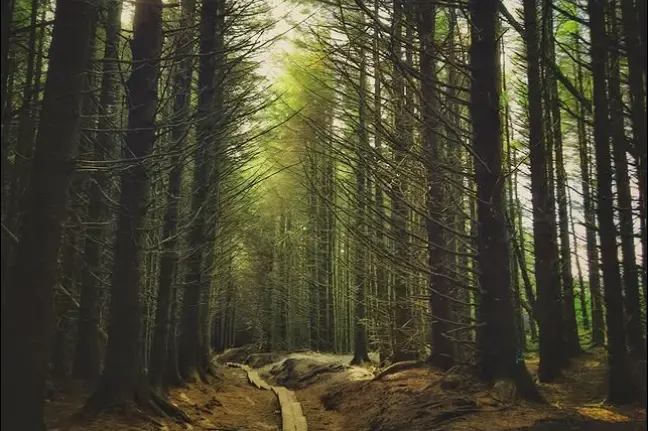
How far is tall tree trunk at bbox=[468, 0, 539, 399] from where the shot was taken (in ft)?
21.6

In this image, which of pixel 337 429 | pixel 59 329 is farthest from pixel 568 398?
pixel 59 329

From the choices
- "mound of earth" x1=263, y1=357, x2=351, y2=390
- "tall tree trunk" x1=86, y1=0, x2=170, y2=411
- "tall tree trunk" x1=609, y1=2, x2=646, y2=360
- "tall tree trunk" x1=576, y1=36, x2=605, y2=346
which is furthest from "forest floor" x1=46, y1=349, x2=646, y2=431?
"tall tree trunk" x1=576, y1=36, x2=605, y2=346

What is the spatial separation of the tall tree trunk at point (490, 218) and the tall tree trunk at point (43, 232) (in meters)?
4.40

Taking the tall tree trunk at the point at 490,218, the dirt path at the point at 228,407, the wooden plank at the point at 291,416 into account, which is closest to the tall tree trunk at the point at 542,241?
the tall tree trunk at the point at 490,218

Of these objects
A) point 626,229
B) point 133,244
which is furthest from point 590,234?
point 133,244

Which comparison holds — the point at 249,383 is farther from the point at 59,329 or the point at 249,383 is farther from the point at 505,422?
the point at 505,422

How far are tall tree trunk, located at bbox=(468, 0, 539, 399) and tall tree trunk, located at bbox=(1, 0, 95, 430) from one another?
4.40 metres

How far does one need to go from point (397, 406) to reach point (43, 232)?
5.59 m

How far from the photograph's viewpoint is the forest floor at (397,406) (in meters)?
5.78

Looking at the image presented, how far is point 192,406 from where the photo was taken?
955 cm

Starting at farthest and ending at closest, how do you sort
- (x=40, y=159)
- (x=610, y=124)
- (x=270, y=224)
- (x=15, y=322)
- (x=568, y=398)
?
(x=270, y=224)
(x=568, y=398)
(x=610, y=124)
(x=40, y=159)
(x=15, y=322)

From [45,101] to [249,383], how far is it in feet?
45.1

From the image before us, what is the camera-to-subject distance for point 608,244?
7895mm

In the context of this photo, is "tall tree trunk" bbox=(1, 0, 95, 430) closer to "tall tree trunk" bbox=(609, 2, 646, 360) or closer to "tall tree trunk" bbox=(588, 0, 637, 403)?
"tall tree trunk" bbox=(588, 0, 637, 403)
